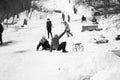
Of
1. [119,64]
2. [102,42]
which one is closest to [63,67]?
[119,64]

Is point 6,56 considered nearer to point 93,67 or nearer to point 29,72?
point 29,72

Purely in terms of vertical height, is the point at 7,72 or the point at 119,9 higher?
the point at 119,9

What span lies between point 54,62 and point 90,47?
5.50 metres

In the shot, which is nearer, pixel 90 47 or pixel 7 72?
pixel 7 72

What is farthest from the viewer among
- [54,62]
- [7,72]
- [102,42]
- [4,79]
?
[102,42]

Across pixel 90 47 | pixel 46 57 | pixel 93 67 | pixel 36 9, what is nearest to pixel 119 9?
pixel 90 47

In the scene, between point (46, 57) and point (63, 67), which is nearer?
point (63, 67)

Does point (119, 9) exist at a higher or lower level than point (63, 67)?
higher

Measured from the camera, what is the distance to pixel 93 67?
27.6 ft

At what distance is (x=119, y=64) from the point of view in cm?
790

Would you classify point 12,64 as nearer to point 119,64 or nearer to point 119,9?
point 119,64

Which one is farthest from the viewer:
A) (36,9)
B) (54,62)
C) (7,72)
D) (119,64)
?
(36,9)

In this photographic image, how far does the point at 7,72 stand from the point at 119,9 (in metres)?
7.03

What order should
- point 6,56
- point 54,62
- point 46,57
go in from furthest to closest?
point 6,56 → point 46,57 → point 54,62
